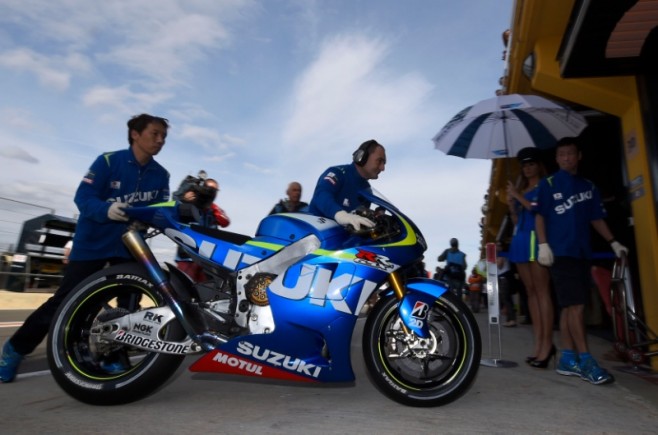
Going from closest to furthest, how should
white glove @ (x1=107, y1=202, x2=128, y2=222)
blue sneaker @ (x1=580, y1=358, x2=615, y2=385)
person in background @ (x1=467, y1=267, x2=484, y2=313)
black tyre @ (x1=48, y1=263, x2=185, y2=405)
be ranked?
black tyre @ (x1=48, y1=263, x2=185, y2=405) < white glove @ (x1=107, y1=202, x2=128, y2=222) < blue sneaker @ (x1=580, y1=358, x2=615, y2=385) < person in background @ (x1=467, y1=267, x2=484, y2=313)

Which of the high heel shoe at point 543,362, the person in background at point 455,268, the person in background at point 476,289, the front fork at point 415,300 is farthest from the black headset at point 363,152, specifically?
the person in background at point 476,289

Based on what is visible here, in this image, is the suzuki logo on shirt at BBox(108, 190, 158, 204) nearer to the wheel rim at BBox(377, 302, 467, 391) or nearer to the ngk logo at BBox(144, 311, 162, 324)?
the ngk logo at BBox(144, 311, 162, 324)

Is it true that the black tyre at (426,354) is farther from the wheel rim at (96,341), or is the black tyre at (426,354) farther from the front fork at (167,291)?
the wheel rim at (96,341)

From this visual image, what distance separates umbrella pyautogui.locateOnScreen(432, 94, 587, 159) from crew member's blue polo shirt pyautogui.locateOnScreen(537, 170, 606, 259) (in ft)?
4.69

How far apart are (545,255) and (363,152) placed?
1817mm

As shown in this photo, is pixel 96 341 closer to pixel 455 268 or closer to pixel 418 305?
pixel 418 305

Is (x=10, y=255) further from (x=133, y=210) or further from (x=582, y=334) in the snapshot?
(x=582, y=334)

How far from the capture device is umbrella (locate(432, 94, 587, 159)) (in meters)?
5.09

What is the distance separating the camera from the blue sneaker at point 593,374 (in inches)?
126

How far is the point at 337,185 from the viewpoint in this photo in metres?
2.94

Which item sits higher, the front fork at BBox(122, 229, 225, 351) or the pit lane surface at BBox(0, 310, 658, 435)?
the front fork at BBox(122, 229, 225, 351)

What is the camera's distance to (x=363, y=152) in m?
3.06

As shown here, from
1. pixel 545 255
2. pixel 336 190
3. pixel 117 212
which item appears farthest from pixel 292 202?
pixel 117 212

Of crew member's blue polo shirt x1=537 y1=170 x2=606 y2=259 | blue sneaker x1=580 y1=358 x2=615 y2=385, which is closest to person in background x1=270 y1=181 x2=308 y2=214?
crew member's blue polo shirt x1=537 y1=170 x2=606 y2=259
